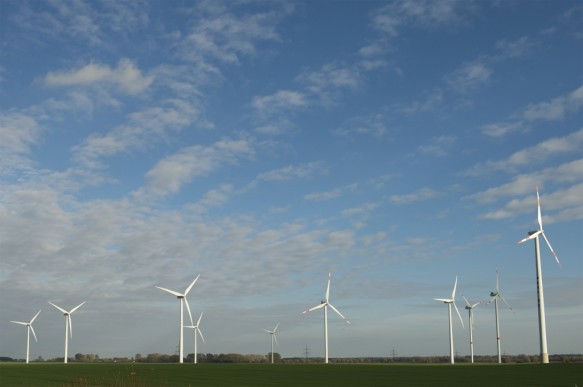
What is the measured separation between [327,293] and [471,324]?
134ft

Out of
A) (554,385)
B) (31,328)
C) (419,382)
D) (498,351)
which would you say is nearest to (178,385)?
(419,382)

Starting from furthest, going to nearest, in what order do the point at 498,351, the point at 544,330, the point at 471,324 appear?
the point at 471,324 < the point at 498,351 < the point at 544,330

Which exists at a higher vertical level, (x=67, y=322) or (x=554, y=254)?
(x=554, y=254)

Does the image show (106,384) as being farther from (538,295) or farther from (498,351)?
(498,351)

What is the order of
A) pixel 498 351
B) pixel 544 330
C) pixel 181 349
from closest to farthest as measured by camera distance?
1. pixel 544 330
2. pixel 181 349
3. pixel 498 351

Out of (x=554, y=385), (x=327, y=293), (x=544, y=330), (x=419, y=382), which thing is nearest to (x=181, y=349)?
(x=327, y=293)

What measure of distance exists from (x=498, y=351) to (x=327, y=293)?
144 feet

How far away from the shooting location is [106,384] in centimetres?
5459

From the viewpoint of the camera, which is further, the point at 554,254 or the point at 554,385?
the point at 554,254

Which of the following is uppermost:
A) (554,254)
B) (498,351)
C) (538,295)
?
(554,254)

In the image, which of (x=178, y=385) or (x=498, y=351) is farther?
(x=498, y=351)

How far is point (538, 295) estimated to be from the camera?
90.4 metres

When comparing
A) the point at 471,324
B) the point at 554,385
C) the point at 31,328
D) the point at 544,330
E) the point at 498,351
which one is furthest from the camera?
the point at 31,328

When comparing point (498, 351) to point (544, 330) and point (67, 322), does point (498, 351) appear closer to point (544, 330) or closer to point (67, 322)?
point (544, 330)
